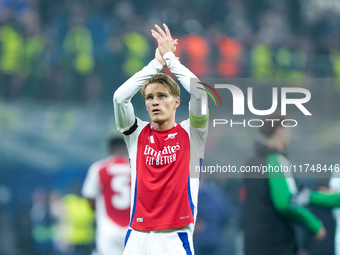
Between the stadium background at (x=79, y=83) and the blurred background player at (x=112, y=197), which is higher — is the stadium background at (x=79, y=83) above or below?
above

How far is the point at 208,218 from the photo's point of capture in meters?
9.25

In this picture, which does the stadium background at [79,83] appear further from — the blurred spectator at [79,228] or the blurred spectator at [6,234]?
the blurred spectator at [79,228]

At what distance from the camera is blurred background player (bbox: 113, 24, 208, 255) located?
4.27m

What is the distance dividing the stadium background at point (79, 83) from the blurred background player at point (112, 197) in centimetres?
382

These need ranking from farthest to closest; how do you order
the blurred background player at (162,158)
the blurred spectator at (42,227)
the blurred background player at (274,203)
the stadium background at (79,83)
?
the stadium background at (79,83) → the blurred spectator at (42,227) → the blurred background player at (274,203) → the blurred background player at (162,158)

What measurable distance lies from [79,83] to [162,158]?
843 centimetres

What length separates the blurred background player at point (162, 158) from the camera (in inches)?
168

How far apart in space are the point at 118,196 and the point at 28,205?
452cm

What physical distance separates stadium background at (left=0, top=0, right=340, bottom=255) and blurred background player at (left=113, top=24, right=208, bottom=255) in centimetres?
687

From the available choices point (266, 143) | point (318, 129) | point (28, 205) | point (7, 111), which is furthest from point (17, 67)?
point (266, 143)

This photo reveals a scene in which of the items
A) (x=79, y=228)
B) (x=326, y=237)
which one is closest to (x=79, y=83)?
(x=79, y=228)

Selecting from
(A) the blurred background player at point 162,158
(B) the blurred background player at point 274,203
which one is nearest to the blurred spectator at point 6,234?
(B) the blurred background player at point 274,203

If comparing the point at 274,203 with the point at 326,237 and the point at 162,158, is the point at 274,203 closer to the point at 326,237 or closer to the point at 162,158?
the point at 162,158

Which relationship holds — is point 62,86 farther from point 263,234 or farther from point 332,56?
point 263,234
